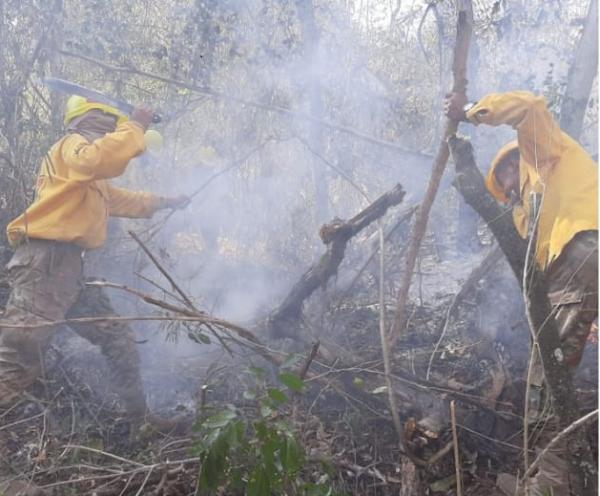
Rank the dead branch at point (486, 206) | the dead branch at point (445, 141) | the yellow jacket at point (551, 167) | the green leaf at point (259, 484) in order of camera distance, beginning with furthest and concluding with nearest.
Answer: the yellow jacket at point (551, 167), the dead branch at point (445, 141), the dead branch at point (486, 206), the green leaf at point (259, 484)

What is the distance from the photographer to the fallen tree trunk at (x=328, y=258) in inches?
141

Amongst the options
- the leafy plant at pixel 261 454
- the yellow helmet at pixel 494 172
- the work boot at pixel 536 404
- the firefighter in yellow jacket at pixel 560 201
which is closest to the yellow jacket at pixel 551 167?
the firefighter in yellow jacket at pixel 560 201

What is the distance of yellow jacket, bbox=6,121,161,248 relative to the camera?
3.42 metres

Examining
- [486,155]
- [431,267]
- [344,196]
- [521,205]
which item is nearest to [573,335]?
[521,205]

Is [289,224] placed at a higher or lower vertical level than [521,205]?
lower

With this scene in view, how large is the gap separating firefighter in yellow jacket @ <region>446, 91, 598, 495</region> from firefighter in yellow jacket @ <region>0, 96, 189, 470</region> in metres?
2.03

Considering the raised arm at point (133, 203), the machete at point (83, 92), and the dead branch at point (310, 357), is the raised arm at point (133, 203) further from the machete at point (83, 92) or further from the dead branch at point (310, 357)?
the dead branch at point (310, 357)

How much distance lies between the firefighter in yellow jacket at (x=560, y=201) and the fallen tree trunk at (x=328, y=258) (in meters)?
0.74

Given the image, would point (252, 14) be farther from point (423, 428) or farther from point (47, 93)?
point (423, 428)

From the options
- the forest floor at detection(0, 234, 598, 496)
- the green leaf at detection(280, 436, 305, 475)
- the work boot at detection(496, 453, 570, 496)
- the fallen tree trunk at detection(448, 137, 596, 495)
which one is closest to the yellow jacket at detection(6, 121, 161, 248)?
the forest floor at detection(0, 234, 598, 496)

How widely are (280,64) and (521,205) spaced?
3729mm

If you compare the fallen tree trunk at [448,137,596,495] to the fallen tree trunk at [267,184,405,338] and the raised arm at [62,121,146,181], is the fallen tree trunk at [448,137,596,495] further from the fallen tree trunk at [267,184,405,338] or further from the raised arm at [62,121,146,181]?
the raised arm at [62,121,146,181]

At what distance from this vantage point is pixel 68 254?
3543 mm

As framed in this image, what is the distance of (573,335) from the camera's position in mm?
3006
